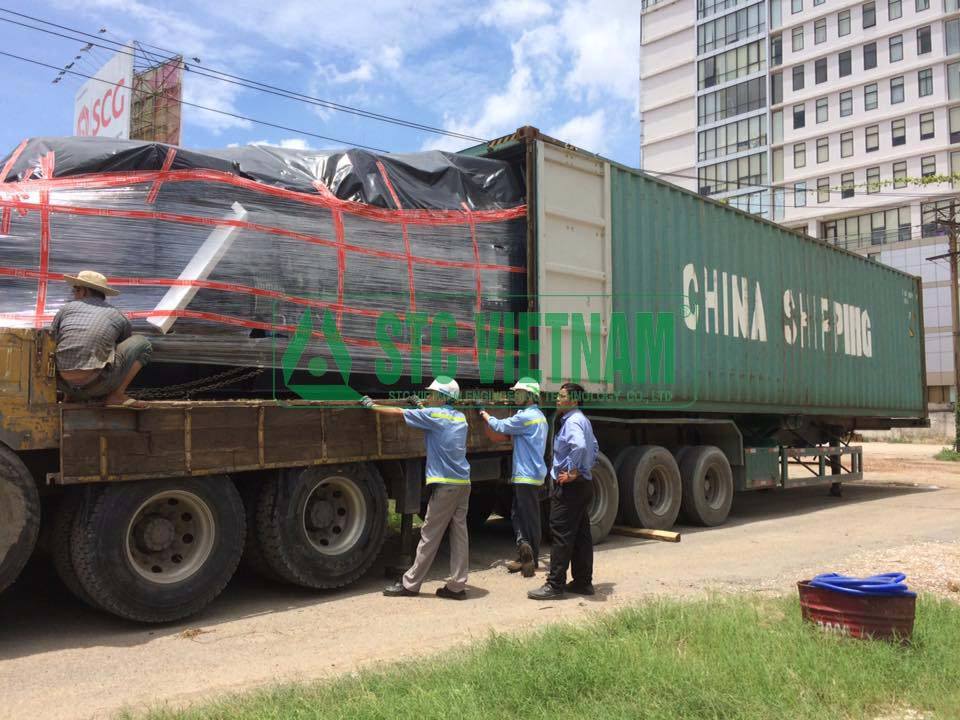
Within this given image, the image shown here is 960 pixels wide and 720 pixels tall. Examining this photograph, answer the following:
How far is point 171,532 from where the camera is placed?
5355mm

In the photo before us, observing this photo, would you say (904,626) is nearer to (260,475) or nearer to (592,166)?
(260,475)

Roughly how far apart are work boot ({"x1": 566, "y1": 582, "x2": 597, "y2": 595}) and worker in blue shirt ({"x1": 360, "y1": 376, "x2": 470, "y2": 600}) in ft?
2.66

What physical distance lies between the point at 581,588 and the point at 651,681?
2490 mm

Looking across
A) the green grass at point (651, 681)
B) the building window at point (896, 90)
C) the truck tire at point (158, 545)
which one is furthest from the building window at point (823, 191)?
the truck tire at point (158, 545)

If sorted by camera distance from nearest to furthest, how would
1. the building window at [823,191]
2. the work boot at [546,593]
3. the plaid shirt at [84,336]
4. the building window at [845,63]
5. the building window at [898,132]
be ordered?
the plaid shirt at [84,336] → the work boot at [546,593] → the building window at [898,132] → the building window at [823,191] → the building window at [845,63]

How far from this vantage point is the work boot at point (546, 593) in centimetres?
602

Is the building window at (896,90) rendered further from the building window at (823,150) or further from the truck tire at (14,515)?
the truck tire at (14,515)

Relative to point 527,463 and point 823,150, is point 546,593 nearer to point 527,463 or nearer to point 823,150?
point 527,463

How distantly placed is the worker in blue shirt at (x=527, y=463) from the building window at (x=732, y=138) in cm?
5184

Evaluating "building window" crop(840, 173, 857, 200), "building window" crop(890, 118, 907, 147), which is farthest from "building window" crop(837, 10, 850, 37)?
"building window" crop(840, 173, 857, 200)

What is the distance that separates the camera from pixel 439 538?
6.20m

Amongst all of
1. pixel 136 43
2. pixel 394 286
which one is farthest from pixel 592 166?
pixel 136 43

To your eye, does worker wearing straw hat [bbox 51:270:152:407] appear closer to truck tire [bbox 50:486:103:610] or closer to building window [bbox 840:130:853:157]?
truck tire [bbox 50:486:103:610]

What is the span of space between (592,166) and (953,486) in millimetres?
11544
